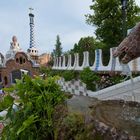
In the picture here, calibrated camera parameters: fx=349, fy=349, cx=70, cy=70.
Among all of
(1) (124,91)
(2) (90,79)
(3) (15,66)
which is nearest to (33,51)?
(3) (15,66)

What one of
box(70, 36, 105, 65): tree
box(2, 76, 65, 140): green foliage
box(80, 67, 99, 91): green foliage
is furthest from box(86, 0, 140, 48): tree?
box(2, 76, 65, 140): green foliage

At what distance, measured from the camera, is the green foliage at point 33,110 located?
13.9 feet

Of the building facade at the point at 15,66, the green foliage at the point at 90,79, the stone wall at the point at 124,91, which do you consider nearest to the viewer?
the stone wall at the point at 124,91

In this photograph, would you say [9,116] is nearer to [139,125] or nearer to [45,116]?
[45,116]

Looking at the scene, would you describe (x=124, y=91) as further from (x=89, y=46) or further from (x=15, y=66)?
(x=15, y=66)

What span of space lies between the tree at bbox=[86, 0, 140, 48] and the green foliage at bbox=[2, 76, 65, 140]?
17.8 m

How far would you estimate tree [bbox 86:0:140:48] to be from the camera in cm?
2220

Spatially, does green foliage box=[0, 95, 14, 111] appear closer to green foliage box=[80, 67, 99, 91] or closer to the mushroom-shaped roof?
green foliage box=[80, 67, 99, 91]

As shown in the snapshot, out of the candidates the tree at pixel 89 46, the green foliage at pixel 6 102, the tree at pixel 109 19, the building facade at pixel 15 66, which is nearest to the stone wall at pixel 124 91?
the green foliage at pixel 6 102

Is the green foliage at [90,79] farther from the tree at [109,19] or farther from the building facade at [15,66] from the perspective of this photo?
the building facade at [15,66]

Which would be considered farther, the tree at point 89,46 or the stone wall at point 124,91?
the tree at point 89,46

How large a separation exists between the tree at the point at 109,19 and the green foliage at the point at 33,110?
17.8 m

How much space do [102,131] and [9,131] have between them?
1.78 m

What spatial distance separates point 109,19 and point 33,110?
1842 centimetres
